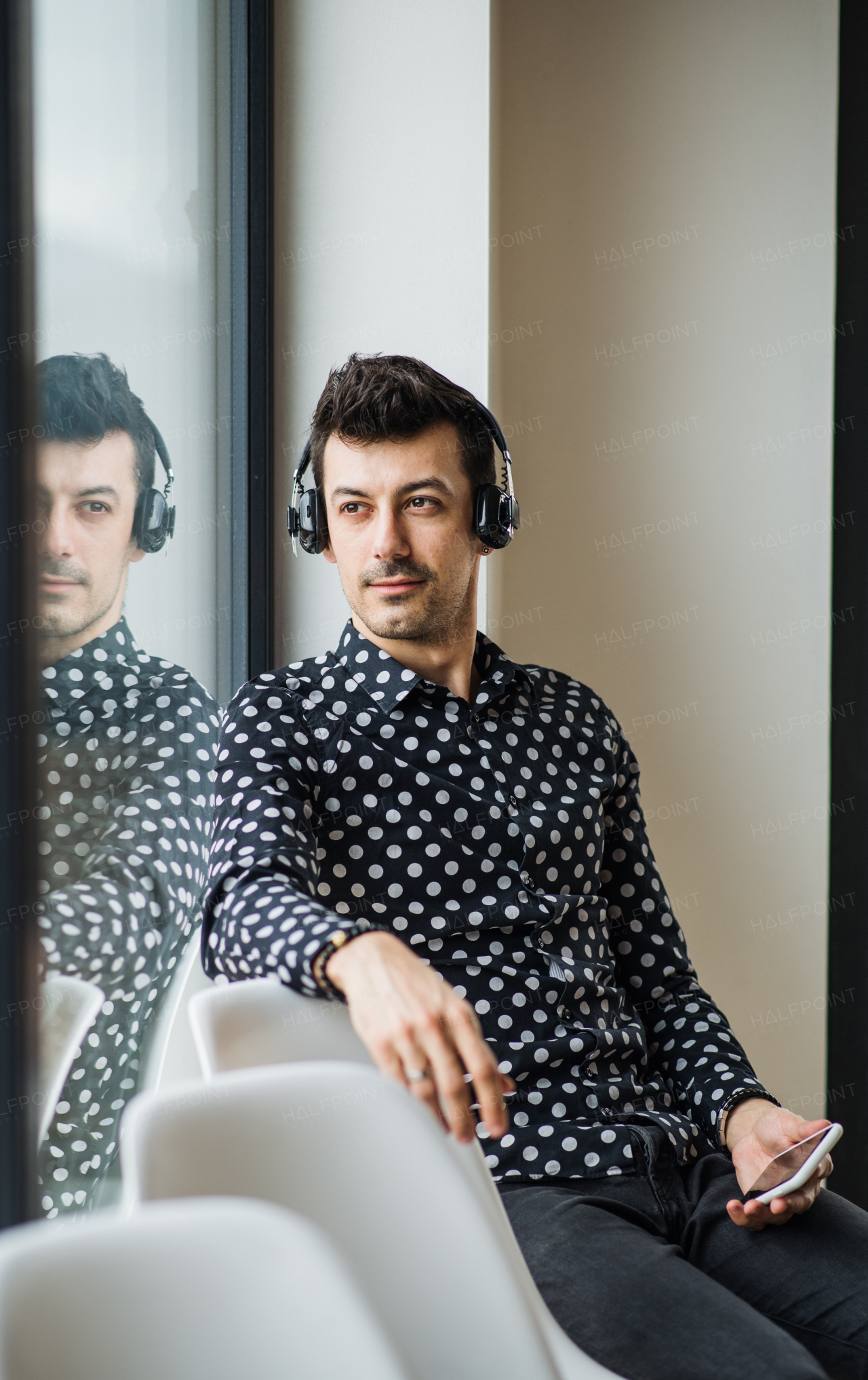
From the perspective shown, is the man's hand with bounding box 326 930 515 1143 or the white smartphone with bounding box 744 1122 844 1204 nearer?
the man's hand with bounding box 326 930 515 1143

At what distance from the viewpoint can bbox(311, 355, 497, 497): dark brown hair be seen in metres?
1.38

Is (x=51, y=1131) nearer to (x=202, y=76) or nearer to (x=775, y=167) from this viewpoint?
(x=202, y=76)

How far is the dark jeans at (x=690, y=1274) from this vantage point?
3.00 ft

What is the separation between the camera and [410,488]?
1.38 metres

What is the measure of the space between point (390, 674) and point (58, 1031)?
22.5 inches

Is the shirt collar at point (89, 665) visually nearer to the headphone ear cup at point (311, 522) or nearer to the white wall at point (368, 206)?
the headphone ear cup at point (311, 522)

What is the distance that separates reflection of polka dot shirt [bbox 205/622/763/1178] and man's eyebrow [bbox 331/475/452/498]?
0.19 m

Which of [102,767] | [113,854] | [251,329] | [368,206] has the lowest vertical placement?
[113,854]

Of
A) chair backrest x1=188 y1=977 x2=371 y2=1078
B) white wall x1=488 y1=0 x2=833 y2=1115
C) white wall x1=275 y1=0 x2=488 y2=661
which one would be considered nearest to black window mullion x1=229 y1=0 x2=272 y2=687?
white wall x1=275 y1=0 x2=488 y2=661

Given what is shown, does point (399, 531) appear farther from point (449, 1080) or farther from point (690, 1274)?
point (690, 1274)

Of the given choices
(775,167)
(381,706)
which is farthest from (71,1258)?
(775,167)

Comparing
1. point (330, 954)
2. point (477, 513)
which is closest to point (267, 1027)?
point (330, 954)

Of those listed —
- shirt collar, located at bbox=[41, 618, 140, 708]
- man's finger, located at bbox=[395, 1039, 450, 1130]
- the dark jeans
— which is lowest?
the dark jeans

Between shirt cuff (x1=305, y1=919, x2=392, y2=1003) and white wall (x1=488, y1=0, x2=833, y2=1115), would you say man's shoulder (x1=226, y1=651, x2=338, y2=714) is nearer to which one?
shirt cuff (x1=305, y1=919, x2=392, y2=1003)
